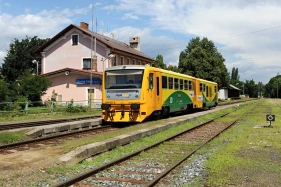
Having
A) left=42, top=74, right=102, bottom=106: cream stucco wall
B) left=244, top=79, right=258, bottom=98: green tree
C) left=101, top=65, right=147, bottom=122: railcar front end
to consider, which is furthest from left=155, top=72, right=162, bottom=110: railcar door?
left=244, top=79, right=258, bottom=98: green tree

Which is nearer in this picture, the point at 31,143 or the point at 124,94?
the point at 31,143

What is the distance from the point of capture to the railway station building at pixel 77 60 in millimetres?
37000

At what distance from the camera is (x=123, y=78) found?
54.1ft

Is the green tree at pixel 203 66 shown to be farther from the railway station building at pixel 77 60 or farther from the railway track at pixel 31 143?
the railway track at pixel 31 143

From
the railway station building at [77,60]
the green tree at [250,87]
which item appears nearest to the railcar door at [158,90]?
the railway station building at [77,60]

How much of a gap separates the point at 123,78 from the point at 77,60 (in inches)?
1092

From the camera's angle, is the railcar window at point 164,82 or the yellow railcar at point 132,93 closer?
the yellow railcar at point 132,93

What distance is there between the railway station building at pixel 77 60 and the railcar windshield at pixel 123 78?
62.1ft

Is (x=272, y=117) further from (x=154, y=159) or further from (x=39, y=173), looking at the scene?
(x=39, y=173)

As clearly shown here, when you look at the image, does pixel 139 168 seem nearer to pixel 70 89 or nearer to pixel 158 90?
pixel 158 90

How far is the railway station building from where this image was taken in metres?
37.0

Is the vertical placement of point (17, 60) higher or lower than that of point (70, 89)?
higher

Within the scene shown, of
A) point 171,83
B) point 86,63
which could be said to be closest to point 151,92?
point 171,83

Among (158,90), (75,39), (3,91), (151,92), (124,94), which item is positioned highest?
(75,39)
